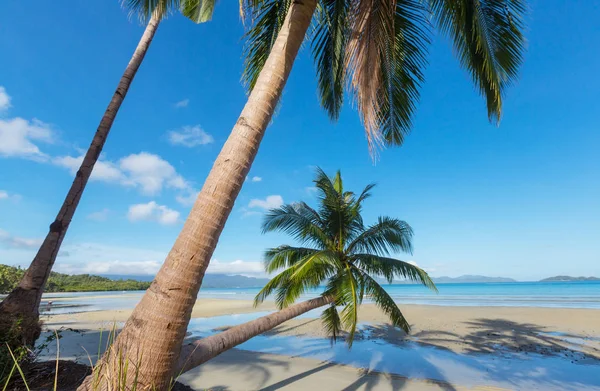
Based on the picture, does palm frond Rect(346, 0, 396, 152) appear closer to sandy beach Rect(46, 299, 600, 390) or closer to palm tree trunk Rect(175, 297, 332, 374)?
palm tree trunk Rect(175, 297, 332, 374)

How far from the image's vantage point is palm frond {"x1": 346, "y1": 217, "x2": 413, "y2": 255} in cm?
826

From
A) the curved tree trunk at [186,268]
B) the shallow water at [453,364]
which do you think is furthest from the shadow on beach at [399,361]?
the curved tree trunk at [186,268]

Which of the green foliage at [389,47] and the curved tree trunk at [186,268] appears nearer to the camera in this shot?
the curved tree trunk at [186,268]

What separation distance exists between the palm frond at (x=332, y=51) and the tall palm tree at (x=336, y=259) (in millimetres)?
2673

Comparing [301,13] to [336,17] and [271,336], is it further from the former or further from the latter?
[271,336]

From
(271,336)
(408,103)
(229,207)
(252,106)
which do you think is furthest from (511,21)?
(271,336)

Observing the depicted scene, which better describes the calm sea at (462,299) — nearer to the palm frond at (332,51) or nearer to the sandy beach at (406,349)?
the sandy beach at (406,349)

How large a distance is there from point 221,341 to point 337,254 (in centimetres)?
467

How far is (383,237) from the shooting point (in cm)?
830

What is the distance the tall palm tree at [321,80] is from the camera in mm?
1959

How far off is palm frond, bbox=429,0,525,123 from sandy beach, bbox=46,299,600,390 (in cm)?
640

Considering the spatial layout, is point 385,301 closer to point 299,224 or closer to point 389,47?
point 299,224

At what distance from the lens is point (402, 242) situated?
8406 millimetres

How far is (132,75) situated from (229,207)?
5274 mm
